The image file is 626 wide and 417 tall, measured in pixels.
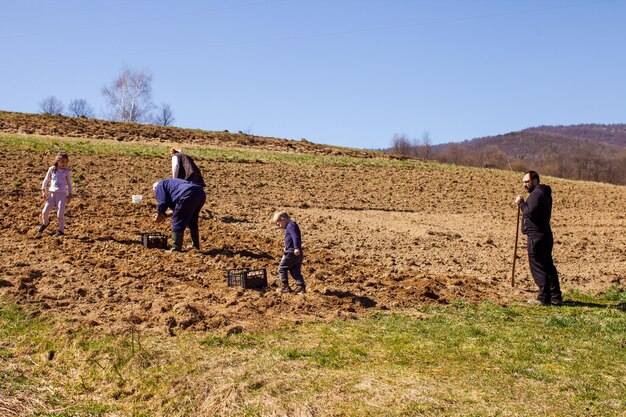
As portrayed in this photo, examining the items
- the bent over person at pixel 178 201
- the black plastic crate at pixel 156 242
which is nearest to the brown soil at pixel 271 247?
the black plastic crate at pixel 156 242

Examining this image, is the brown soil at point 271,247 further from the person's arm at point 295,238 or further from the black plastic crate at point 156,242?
the person's arm at point 295,238

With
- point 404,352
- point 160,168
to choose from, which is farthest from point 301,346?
point 160,168

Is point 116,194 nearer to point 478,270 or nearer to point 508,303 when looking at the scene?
point 478,270

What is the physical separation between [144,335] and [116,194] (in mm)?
10978

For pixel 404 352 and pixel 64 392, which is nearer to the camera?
pixel 64 392

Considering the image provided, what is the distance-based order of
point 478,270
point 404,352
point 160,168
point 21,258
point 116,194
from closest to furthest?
1. point 404,352
2. point 21,258
3. point 478,270
4. point 116,194
5. point 160,168

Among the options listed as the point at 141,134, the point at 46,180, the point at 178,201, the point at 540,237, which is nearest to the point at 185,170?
the point at 178,201

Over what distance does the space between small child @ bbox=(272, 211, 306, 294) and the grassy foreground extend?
1.36 meters

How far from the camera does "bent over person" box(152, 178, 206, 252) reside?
40.9 ft

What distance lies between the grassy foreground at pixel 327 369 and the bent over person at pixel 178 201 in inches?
142

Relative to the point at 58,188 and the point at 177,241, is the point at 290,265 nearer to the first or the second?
the point at 177,241

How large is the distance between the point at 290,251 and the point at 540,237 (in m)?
3.60

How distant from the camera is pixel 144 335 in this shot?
8.42m

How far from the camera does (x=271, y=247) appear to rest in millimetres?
14312
